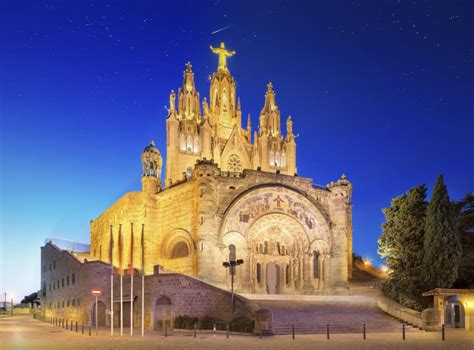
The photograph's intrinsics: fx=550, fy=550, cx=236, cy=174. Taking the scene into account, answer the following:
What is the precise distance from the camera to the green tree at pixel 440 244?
3353 cm

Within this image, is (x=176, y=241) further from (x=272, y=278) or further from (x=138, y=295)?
(x=138, y=295)

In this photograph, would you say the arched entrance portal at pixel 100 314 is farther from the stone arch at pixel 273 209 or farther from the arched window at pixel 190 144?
the arched window at pixel 190 144

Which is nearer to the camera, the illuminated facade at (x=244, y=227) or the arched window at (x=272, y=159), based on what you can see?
the illuminated facade at (x=244, y=227)

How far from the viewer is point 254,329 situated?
26.8 m

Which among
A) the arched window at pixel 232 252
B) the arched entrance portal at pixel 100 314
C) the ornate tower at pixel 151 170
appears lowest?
the arched entrance portal at pixel 100 314

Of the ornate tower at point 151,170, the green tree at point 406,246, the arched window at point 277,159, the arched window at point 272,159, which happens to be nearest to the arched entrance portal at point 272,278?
the green tree at point 406,246

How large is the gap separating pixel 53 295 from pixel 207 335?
3012cm

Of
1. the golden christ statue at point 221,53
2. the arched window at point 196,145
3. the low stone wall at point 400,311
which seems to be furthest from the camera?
the golden christ statue at point 221,53

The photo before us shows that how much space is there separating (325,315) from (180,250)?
16.3 metres

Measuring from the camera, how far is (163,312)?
1276 inches

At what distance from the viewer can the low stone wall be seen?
30.6m

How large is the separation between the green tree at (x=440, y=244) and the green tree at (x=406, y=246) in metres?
0.88

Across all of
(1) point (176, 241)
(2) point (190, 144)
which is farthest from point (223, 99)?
(1) point (176, 241)

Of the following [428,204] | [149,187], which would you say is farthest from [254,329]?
[149,187]
